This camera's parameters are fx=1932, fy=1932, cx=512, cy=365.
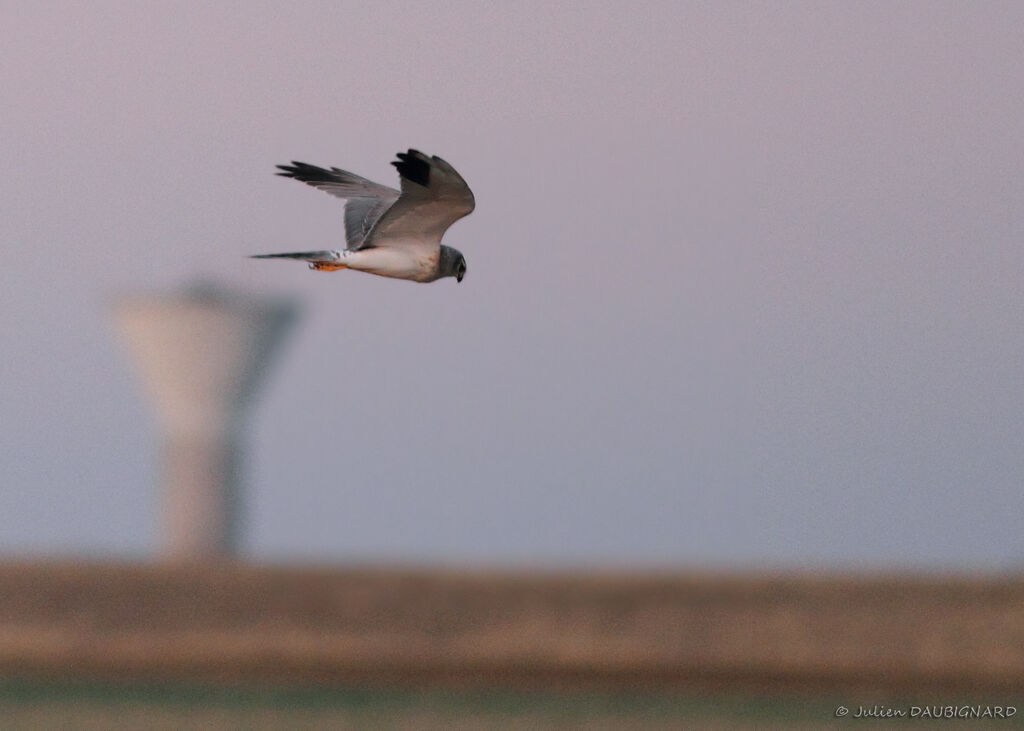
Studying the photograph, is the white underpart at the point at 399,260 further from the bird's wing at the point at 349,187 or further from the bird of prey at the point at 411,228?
the bird's wing at the point at 349,187

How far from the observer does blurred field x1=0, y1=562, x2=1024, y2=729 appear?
1275 inches

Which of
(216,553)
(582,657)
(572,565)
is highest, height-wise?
(216,553)

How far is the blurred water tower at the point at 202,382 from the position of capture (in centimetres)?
7406

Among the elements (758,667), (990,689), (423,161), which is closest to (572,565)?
(758,667)

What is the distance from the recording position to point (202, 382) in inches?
2943

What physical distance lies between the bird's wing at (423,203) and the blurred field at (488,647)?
55.2ft

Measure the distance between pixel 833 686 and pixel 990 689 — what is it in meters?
2.76

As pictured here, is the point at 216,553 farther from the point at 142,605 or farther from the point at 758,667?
the point at 758,667

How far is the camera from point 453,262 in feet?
46.3

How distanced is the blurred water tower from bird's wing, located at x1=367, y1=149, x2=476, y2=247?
60.5 meters

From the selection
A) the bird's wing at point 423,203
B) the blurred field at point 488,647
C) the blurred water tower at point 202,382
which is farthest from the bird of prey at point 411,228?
the blurred water tower at point 202,382

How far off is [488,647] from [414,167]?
25921 millimetres

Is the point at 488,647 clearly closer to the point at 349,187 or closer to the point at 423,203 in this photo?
the point at 349,187

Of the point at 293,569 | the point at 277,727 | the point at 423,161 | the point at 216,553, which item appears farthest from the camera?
the point at 216,553
